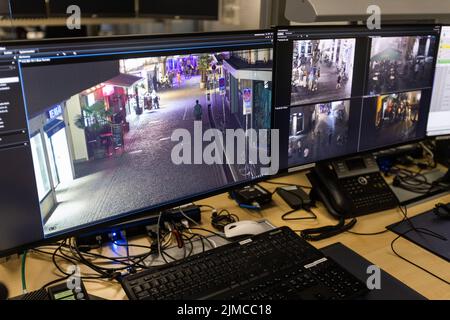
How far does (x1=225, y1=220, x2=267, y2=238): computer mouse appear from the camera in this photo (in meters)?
1.13

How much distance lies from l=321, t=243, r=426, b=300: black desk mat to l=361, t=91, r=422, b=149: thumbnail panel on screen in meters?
0.42

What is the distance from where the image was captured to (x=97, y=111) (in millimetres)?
908

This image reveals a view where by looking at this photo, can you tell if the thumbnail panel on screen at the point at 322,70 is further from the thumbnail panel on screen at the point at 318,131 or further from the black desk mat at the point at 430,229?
the black desk mat at the point at 430,229

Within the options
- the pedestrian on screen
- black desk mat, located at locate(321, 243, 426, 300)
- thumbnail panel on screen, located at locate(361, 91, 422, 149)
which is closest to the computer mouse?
black desk mat, located at locate(321, 243, 426, 300)

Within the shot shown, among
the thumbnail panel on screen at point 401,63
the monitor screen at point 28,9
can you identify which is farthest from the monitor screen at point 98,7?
the thumbnail panel on screen at point 401,63

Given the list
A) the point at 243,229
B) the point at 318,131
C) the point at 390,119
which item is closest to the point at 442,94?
the point at 390,119

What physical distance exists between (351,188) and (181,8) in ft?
2.95

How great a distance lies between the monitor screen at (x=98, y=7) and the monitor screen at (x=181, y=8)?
0.05 metres

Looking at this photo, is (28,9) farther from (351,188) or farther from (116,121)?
(351,188)

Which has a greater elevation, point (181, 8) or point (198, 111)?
point (181, 8)

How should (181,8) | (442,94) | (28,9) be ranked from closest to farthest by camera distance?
(28,9), (442,94), (181,8)

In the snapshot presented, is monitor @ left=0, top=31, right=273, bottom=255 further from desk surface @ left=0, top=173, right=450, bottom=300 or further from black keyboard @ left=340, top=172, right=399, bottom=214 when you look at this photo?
black keyboard @ left=340, top=172, right=399, bottom=214

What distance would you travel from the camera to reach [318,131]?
4.15ft
